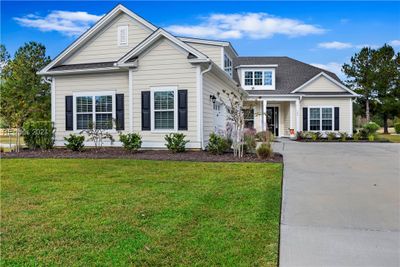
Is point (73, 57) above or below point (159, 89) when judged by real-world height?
above

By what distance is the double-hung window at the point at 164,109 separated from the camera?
12.4 metres

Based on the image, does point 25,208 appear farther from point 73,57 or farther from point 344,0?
point 344,0

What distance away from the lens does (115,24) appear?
14562 millimetres

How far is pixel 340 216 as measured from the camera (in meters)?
4.89

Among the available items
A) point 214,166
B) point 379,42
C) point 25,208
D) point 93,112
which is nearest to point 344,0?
point 214,166

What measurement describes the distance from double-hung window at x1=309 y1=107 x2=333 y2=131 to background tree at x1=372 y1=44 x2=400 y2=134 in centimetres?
1354

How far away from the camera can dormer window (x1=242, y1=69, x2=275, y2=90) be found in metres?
23.5

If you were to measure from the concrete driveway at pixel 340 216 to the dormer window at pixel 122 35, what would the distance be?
9.15 m

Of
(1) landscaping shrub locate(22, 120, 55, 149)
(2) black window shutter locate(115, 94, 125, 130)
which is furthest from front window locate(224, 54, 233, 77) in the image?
(1) landscaping shrub locate(22, 120, 55, 149)

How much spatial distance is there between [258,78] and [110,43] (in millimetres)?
12072

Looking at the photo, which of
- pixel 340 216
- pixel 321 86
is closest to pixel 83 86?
pixel 340 216

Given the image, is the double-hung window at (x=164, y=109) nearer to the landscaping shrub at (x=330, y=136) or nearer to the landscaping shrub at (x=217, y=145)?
the landscaping shrub at (x=217, y=145)

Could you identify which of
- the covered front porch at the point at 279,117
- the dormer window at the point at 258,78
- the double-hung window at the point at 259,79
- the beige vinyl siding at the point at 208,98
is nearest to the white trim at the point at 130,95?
the beige vinyl siding at the point at 208,98

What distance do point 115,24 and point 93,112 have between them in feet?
13.0
